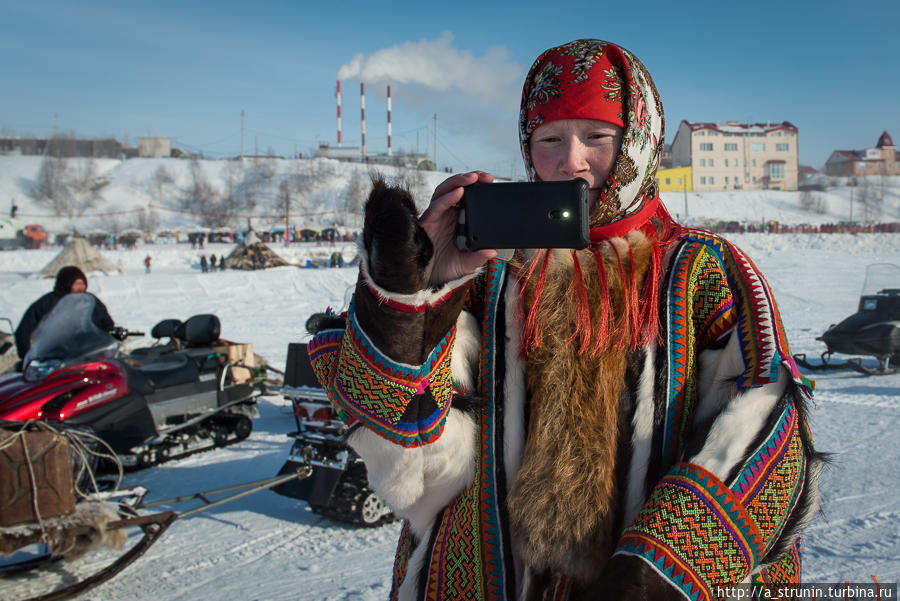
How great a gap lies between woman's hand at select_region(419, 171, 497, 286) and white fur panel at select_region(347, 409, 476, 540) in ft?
0.94

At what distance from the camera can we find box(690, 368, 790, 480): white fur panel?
3.25ft

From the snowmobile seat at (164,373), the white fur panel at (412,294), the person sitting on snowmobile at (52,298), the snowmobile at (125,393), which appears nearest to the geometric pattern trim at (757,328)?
the white fur panel at (412,294)

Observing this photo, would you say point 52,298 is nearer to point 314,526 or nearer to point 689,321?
point 314,526

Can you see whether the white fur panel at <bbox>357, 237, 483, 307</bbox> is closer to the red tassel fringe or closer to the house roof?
the red tassel fringe

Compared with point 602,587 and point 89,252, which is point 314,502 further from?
point 89,252

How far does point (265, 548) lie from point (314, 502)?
0.44m

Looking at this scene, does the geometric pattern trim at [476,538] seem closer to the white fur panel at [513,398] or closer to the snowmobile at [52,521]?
the white fur panel at [513,398]

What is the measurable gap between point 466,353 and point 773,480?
540 millimetres

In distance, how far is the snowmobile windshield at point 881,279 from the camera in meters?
8.30

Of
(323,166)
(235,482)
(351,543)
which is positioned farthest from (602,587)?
(323,166)

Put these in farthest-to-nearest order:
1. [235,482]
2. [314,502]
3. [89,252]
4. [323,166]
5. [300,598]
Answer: [323,166] → [89,252] → [235,482] → [314,502] → [300,598]

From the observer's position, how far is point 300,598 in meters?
3.24

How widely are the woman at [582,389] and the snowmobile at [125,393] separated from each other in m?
4.37

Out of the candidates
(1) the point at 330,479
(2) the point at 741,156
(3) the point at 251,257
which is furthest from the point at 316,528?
(2) the point at 741,156
